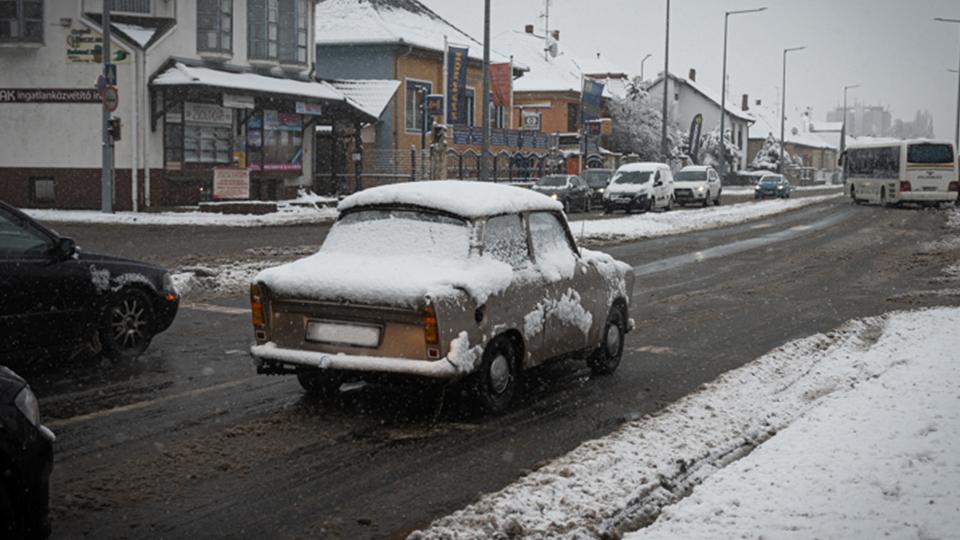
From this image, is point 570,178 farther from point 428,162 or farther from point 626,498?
point 626,498

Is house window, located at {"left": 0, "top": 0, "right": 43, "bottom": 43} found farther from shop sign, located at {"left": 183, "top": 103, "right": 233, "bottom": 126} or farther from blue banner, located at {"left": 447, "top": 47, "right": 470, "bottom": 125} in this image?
blue banner, located at {"left": 447, "top": 47, "right": 470, "bottom": 125}

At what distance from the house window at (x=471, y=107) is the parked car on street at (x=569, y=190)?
12.7 metres

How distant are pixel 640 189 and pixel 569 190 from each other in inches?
111

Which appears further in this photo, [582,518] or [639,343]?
[639,343]

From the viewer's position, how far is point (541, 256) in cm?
810

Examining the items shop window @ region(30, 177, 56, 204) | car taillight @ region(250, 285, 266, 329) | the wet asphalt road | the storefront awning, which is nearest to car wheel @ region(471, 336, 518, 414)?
the wet asphalt road

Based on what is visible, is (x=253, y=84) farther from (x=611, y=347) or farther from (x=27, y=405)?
(x=27, y=405)

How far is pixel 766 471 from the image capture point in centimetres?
589

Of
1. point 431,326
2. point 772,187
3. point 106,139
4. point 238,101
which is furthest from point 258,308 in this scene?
point 772,187

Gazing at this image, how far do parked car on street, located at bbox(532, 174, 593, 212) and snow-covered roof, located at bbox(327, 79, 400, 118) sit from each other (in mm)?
7317

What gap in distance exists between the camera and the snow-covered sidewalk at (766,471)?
5023 mm

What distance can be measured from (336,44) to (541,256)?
42.7 m

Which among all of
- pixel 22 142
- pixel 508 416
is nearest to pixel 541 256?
pixel 508 416

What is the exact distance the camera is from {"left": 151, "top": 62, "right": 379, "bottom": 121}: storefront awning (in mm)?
32406
